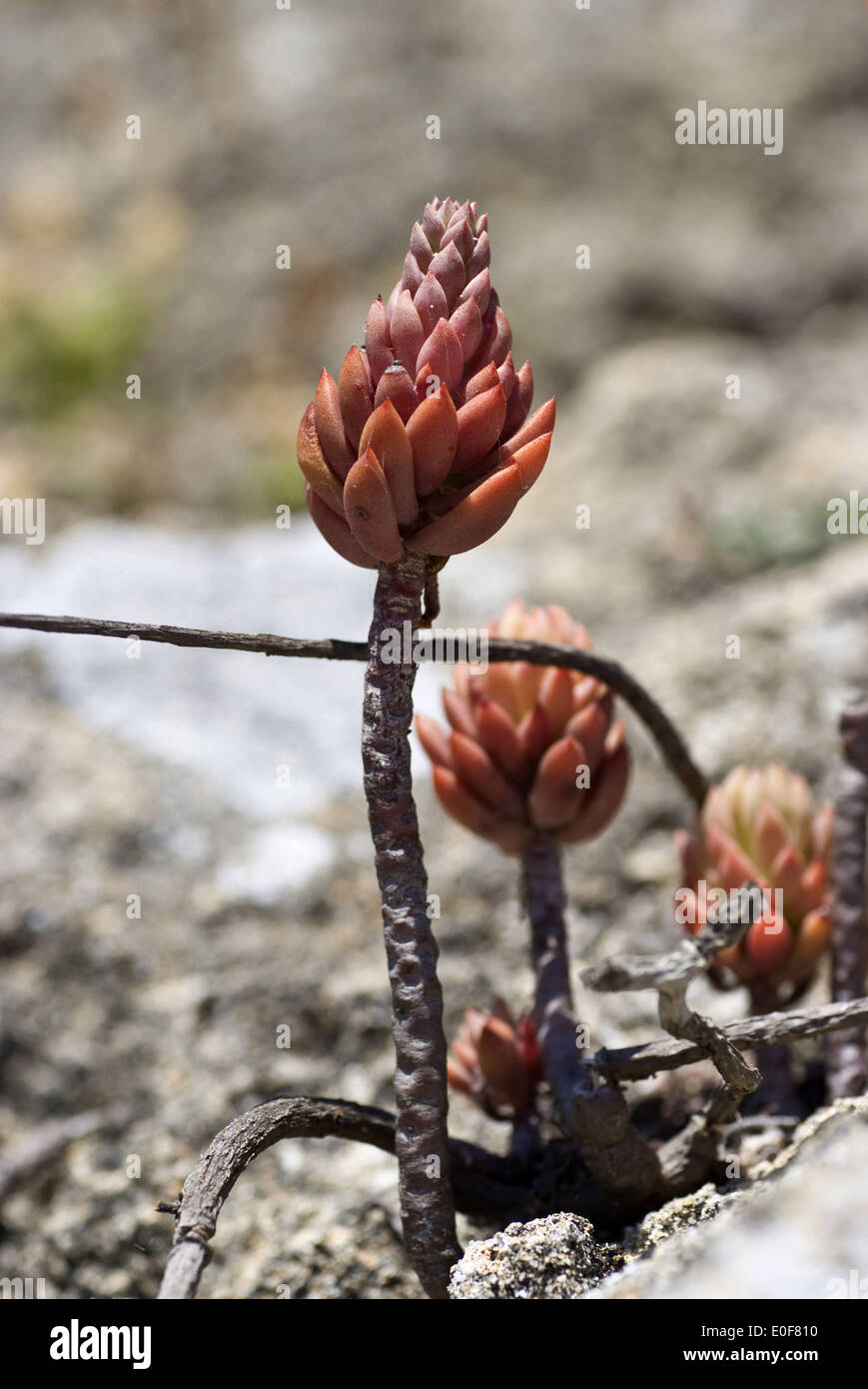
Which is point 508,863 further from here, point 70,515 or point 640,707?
point 70,515

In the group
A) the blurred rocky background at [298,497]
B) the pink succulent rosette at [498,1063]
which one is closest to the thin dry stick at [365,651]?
the pink succulent rosette at [498,1063]

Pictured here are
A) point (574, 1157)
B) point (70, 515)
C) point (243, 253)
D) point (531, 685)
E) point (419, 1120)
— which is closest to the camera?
point (419, 1120)

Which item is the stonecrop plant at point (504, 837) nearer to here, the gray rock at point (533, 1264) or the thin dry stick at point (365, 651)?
the thin dry stick at point (365, 651)

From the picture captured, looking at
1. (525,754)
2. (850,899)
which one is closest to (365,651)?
(525,754)

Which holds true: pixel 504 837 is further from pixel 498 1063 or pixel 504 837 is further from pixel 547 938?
pixel 498 1063

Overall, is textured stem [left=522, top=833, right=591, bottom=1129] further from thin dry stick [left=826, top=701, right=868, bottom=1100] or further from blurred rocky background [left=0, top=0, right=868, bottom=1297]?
blurred rocky background [left=0, top=0, right=868, bottom=1297]
